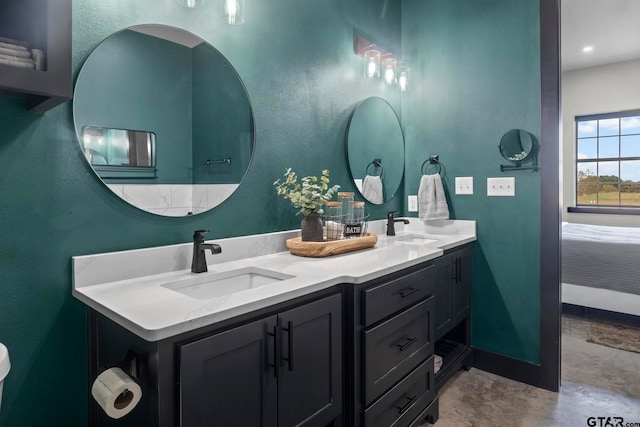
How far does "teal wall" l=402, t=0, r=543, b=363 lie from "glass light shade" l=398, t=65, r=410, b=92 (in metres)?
0.07

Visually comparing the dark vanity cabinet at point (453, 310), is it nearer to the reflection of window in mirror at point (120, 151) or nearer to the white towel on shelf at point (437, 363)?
the white towel on shelf at point (437, 363)

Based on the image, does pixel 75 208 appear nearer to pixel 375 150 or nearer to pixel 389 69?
pixel 375 150

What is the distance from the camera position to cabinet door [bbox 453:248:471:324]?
2.29m

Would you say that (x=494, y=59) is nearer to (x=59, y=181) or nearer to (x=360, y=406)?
(x=360, y=406)

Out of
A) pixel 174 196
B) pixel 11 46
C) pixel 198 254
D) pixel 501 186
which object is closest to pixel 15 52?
pixel 11 46

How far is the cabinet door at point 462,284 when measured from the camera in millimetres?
2285

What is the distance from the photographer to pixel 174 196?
152cm

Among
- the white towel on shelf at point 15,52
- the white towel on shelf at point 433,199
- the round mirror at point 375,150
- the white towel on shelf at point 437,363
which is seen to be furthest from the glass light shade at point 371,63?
the white towel on shelf at point 15,52

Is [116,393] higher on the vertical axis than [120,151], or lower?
lower

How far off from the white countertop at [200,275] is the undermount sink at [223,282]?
0.09 feet

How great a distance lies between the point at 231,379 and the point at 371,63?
2.18 m

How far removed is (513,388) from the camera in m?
2.26

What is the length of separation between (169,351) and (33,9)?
967mm

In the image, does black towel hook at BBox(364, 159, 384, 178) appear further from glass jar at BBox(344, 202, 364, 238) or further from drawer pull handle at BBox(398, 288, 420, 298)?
drawer pull handle at BBox(398, 288, 420, 298)
